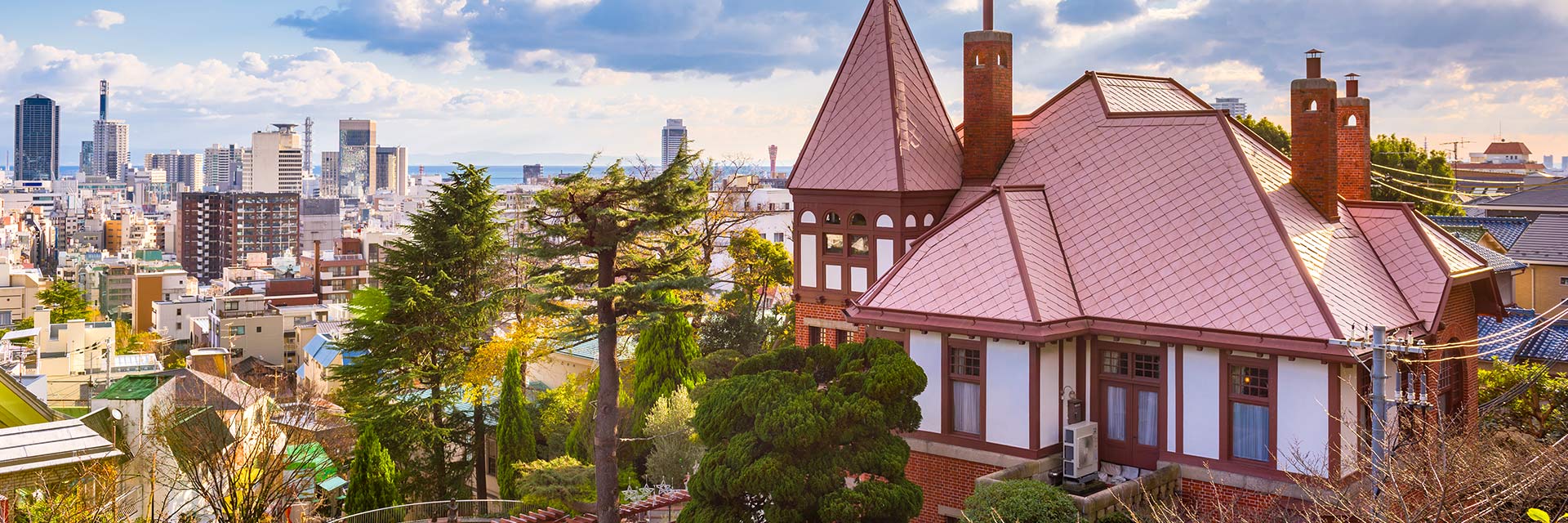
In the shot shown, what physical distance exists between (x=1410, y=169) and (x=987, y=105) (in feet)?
103

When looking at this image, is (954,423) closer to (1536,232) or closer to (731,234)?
(731,234)

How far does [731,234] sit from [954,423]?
69.4ft

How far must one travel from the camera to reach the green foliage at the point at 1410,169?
5184 cm

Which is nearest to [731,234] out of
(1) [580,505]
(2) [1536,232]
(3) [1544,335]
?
(1) [580,505]

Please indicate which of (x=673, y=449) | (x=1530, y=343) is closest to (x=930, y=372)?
(x=673, y=449)

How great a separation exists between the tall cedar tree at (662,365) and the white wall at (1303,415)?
55.2 ft

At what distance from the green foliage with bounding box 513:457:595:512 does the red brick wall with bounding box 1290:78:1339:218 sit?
57.6ft

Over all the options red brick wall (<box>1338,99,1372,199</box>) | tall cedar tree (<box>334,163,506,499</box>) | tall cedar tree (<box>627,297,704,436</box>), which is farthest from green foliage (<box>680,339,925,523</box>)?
tall cedar tree (<box>334,163,506,499</box>)

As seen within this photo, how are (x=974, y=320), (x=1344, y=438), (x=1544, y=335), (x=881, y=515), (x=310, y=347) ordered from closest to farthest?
1. (x=881, y=515)
2. (x=1344, y=438)
3. (x=974, y=320)
4. (x=1544, y=335)
5. (x=310, y=347)

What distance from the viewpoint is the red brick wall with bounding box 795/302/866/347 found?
102 feet

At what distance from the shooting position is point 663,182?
1093 inches

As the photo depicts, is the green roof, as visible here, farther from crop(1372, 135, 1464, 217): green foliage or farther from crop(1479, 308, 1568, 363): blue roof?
crop(1372, 135, 1464, 217): green foliage

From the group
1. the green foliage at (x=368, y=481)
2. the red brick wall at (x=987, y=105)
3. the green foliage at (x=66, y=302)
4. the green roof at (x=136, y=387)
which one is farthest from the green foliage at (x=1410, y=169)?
the green foliage at (x=66, y=302)

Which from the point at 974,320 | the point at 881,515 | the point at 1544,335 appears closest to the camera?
the point at 881,515
